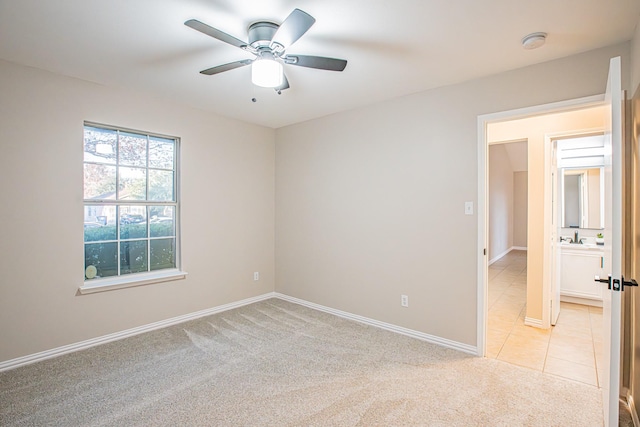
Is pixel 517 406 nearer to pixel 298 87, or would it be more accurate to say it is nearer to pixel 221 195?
pixel 298 87

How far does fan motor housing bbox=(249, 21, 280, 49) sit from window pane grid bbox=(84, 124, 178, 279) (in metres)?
2.03

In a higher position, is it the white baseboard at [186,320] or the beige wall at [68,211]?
the beige wall at [68,211]

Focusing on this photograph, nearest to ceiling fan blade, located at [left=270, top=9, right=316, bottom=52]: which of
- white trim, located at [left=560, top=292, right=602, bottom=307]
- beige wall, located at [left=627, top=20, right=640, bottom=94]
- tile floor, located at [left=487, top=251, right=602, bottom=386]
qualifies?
beige wall, located at [left=627, top=20, right=640, bottom=94]

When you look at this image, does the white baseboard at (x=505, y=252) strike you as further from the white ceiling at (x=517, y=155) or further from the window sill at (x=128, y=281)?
the window sill at (x=128, y=281)

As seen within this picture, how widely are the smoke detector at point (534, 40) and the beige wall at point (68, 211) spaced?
3251mm

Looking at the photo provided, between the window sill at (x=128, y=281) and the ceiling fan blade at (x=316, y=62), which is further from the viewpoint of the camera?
the window sill at (x=128, y=281)

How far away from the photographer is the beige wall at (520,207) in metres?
9.47

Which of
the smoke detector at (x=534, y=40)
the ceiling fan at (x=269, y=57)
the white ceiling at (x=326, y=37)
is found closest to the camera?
the white ceiling at (x=326, y=37)

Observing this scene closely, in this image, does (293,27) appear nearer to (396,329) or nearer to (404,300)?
(404,300)

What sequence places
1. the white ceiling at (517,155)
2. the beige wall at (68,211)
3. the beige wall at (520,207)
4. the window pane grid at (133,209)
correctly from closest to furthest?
the beige wall at (68,211)
the window pane grid at (133,209)
the white ceiling at (517,155)
the beige wall at (520,207)

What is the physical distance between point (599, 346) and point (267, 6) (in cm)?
408

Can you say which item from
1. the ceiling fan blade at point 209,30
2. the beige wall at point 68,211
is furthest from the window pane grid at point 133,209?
the ceiling fan blade at point 209,30

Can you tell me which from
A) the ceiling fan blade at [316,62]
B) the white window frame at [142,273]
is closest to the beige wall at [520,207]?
the ceiling fan blade at [316,62]

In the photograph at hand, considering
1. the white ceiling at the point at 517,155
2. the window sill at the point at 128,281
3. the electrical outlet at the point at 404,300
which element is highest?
the white ceiling at the point at 517,155
